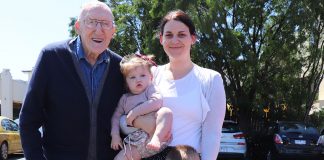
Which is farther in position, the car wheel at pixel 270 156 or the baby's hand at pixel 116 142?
the car wheel at pixel 270 156

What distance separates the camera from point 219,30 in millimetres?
20609

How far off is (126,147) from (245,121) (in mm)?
21392

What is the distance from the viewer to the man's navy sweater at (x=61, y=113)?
299cm

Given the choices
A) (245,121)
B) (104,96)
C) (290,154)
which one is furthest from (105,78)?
(245,121)

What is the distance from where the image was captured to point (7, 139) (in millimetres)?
16422

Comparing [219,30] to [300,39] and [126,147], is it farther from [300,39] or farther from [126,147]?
[126,147]

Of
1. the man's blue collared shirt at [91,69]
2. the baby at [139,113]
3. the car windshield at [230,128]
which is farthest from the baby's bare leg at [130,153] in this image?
the car windshield at [230,128]

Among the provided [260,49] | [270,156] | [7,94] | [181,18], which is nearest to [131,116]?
[181,18]

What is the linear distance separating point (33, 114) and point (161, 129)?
0.80 metres

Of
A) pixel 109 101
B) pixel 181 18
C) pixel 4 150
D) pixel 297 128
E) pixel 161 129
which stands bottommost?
pixel 4 150

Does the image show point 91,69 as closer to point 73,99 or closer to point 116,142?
point 73,99

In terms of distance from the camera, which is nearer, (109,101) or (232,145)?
(109,101)

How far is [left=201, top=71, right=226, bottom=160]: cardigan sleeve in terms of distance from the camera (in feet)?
10.4

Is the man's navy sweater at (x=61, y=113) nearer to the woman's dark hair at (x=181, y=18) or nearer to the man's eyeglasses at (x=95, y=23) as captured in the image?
the man's eyeglasses at (x=95, y=23)
